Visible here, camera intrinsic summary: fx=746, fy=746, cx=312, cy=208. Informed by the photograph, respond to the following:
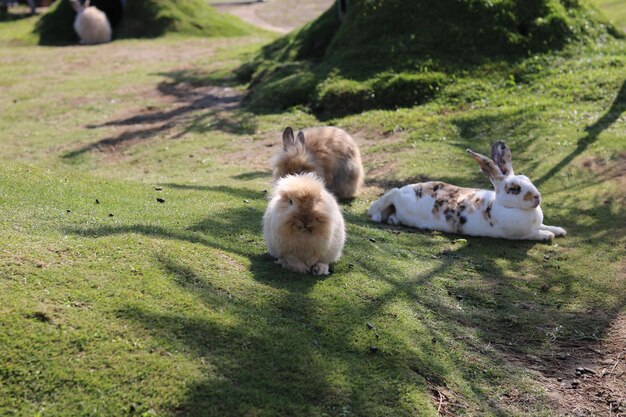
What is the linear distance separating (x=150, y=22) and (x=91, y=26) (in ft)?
7.11

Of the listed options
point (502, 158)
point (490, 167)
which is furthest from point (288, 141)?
point (502, 158)

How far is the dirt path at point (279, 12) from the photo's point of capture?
30.5 meters

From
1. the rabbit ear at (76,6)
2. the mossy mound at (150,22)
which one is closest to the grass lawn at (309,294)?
the mossy mound at (150,22)

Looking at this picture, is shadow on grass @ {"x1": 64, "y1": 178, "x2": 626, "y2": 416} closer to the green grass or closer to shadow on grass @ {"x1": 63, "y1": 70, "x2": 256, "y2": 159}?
shadow on grass @ {"x1": 63, "y1": 70, "x2": 256, "y2": 159}

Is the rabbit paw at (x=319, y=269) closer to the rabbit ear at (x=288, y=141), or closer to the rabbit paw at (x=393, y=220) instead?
the rabbit ear at (x=288, y=141)

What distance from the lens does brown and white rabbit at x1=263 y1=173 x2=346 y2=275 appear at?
20.1ft

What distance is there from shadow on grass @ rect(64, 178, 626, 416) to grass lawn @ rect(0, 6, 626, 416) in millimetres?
17

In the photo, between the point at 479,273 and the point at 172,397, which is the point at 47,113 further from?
the point at 172,397

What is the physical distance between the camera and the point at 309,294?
5.93 meters

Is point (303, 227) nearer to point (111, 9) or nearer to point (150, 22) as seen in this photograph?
point (150, 22)

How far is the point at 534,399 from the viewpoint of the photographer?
538 cm

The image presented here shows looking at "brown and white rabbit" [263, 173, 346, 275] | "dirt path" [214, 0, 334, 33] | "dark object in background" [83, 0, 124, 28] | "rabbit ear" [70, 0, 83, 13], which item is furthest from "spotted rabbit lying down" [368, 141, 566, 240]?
"dark object in background" [83, 0, 124, 28]

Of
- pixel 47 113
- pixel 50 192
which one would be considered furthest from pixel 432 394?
pixel 47 113

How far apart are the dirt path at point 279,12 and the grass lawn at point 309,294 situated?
60.7 ft
